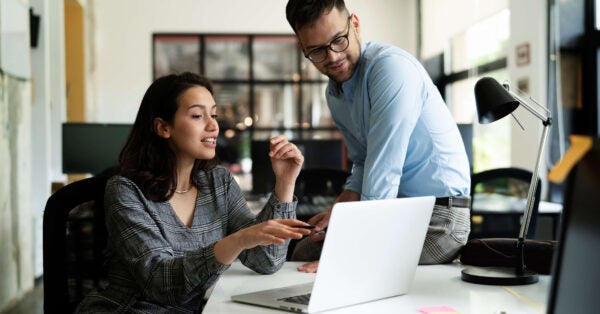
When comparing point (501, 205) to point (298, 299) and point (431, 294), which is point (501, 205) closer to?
point (431, 294)

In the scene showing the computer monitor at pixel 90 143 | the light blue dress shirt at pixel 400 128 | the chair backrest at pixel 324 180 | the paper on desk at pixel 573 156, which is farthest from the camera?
the computer monitor at pixel 90 143

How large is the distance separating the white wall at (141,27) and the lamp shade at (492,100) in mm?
8034

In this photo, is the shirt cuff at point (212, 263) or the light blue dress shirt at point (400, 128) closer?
the shirt cuff at point (212, 263)

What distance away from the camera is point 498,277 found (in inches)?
60.7

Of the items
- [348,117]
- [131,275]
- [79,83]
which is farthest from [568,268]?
[79,83]

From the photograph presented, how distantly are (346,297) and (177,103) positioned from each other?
32.5 inches

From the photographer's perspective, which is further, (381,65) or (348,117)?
(348,117)

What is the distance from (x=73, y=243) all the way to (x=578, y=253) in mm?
1346

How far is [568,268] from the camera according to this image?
0.66 m

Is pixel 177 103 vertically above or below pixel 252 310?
above

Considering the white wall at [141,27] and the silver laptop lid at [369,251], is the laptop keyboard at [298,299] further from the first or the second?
the white wall at [141,27]

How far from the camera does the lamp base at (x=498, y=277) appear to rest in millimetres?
1541

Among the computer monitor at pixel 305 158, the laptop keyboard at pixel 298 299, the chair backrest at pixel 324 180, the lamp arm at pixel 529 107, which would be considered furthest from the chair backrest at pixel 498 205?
the laptop keyboard at pixel 298 299

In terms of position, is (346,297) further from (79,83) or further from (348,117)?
(79,83)
